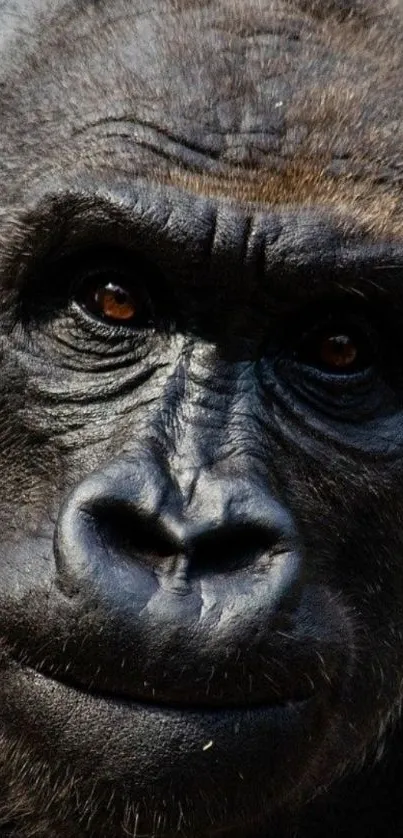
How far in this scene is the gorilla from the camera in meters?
3.38

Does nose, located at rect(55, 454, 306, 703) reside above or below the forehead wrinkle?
below

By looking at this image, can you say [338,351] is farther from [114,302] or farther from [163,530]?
[163,530]

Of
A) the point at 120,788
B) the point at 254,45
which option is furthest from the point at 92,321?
the point at 120,788

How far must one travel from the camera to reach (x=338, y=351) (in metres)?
3.87

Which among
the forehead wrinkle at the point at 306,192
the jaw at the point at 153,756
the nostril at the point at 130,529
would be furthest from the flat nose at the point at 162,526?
the forehead wrinkle at the point at 306,192

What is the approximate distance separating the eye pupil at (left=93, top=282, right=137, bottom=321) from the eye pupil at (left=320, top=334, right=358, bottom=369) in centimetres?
46

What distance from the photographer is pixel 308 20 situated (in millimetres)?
4102

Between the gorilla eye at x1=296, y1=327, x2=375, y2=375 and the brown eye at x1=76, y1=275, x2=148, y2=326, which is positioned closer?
the brown eye at x1=76, y1=275, x2=148, y2=326

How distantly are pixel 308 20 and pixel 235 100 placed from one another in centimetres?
38

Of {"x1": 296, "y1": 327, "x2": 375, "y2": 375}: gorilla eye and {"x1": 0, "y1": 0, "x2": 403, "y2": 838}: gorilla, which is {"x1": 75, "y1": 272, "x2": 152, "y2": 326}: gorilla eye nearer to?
{"x1": 0, "y1": 0, "x2": 403, "y2": 838}: gorilla

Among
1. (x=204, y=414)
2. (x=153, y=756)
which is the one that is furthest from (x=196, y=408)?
(x=153, y=756)

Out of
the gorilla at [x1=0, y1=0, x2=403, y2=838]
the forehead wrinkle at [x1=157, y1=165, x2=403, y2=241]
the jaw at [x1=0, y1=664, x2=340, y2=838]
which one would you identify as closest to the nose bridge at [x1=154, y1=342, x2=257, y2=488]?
the gorilla at [x1=0, y1=0, x2=403, y2=838]

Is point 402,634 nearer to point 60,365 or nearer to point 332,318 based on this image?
point 332,318

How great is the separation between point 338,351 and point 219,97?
0.66 m
